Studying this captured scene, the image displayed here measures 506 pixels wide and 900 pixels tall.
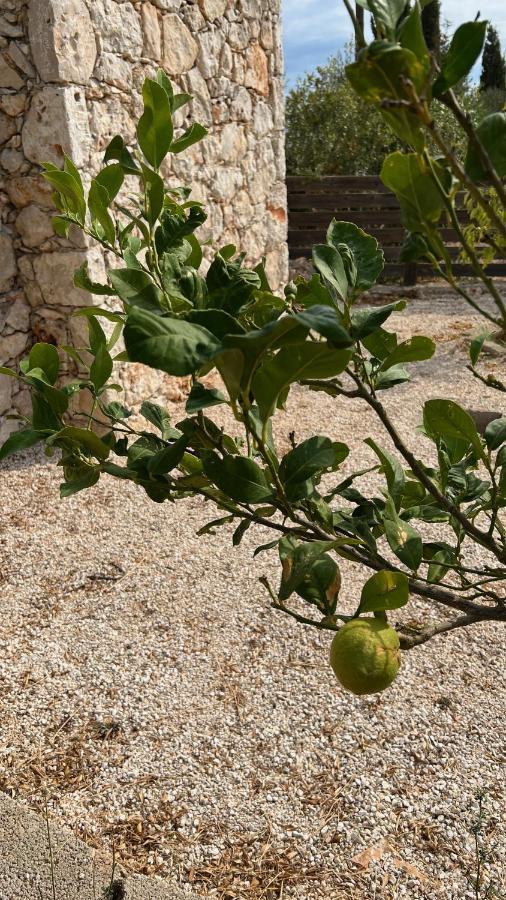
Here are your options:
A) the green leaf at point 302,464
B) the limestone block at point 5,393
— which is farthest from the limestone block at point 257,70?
the green leaf at point 302,464

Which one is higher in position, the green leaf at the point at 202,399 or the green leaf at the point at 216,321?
the green leaf at the point at 216,321

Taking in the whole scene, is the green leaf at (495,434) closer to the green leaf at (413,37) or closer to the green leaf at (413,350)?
the green leaf at (413,350)

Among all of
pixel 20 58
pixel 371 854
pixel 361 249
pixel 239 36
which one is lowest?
pixel 371 854

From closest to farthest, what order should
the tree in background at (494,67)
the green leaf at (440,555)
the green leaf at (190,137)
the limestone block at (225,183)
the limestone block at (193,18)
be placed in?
the green leaf at (190,137) → the green leaf at (440,555) → the limestone block at (193,18) → the limestone block at (225,183) → the tree in background at (494,67)

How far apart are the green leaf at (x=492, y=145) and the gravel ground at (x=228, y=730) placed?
1741 mm

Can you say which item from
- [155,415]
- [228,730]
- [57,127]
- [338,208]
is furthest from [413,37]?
[338,208]

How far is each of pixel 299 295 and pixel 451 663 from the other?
202 centimetres

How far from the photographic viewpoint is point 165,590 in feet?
9.80

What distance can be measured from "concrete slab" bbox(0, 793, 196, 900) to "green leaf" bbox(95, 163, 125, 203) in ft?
5.30

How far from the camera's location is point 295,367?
550 mm

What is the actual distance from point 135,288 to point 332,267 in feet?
0.66

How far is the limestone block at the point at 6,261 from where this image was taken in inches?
155

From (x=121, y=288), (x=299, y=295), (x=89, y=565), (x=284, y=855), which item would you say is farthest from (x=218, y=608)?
(x=121, y=288)

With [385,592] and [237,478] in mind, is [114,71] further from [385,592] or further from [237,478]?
[385,592]
